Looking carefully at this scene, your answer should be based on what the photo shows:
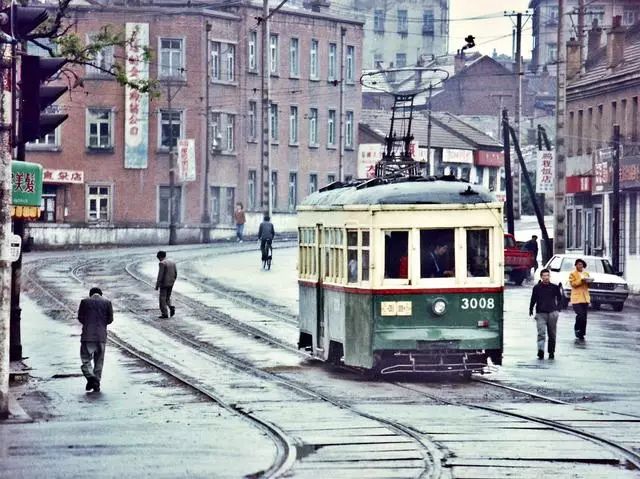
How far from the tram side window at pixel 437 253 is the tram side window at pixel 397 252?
225 millimetres

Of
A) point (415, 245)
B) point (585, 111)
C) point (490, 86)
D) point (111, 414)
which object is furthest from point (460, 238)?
point (490, 86)

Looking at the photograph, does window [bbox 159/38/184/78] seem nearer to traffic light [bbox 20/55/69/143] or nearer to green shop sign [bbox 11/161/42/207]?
green shop sign [bbox 11/161/42/207]

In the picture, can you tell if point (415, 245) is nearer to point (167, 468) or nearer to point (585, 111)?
point (167, 468)

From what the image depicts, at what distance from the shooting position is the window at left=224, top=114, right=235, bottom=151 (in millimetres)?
83256

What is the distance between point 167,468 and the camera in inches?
631

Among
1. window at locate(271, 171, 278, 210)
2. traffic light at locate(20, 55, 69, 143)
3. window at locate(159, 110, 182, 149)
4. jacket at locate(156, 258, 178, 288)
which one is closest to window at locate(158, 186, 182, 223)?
window at locate(159, 110, 182, 149)

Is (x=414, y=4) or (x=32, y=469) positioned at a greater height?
(x=414, y=4)

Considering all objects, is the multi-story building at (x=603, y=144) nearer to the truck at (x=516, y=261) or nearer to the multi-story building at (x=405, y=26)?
the truck at (x=516, y=261)

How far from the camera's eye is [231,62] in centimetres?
8369

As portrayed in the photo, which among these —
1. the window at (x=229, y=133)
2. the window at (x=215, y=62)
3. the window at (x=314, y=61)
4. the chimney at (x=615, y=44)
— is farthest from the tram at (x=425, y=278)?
the window at (x=314, y=61)

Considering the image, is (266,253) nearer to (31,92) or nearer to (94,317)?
(94,317)

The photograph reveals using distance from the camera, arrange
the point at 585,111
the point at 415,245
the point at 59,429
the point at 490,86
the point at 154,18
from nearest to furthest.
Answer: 1. the point at 59,429
2. the point at 415,245
3. the point at 585,111
4. the point at 154,18
5. the point at 490,86

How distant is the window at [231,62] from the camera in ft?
274

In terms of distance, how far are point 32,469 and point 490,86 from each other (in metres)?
103
